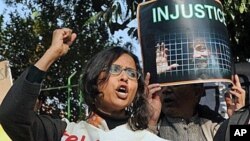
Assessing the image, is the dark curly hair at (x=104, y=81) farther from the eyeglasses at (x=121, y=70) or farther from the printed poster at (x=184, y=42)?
the printed poster at (x=184, y=42)

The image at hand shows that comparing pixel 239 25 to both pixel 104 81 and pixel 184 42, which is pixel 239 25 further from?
pixel 104 81

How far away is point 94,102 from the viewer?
2.23 metres

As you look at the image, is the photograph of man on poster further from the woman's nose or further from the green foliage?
the green foliage

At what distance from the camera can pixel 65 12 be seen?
989 centimetres

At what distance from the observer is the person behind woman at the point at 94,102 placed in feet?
6.32

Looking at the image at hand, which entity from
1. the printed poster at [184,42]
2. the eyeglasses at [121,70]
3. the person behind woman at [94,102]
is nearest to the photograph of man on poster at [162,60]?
the printed poster at [184,42]

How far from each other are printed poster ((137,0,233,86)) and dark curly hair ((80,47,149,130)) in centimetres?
49

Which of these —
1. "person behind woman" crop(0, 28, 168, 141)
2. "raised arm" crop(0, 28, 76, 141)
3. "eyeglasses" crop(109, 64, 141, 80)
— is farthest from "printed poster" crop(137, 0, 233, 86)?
"raised arm" crop(0, 28, 76, 141)

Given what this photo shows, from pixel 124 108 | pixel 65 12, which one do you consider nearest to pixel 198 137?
pixel 124 108

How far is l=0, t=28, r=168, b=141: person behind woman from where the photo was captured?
1.93 m

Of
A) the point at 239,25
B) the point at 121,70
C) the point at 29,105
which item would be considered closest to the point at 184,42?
the point at 121,70

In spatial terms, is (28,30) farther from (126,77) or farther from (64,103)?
(126,77)

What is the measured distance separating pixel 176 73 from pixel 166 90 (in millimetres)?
166

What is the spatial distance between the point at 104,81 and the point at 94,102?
0.08 m
